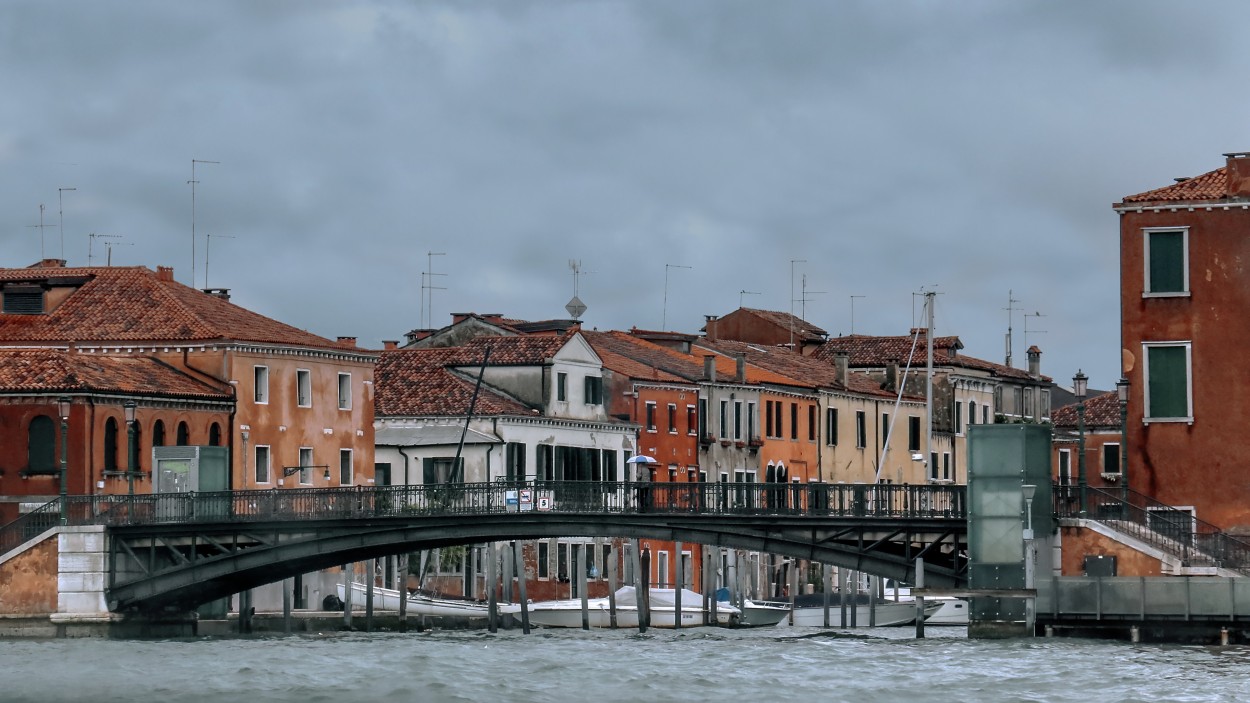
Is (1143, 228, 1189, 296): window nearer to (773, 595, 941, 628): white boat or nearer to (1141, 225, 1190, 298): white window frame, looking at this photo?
(1141, 225, 1190, 298): white window frame

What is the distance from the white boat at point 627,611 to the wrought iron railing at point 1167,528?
22334mm

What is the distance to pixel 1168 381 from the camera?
Result: 250 ft

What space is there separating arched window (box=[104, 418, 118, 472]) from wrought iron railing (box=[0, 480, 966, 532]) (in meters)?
3.74

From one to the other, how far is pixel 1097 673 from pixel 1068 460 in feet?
193

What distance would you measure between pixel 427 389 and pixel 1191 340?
32.7 m

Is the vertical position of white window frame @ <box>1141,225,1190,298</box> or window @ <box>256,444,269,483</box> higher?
white window frame @ <box>1141,225,1190,298</box>

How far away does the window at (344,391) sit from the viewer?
9762 cm

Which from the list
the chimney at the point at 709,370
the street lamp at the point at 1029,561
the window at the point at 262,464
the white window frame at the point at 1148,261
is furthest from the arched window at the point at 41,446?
the chimney at the point at 709,370

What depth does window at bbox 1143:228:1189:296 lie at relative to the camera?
2992 inches

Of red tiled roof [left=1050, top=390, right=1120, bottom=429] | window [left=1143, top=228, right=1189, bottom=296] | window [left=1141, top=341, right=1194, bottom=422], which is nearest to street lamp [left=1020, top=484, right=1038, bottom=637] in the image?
window [left=1141, top=341, right=1194, bottom=422]

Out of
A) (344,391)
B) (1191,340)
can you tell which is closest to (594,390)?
(344,391)

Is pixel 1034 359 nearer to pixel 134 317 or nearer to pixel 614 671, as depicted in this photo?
pixel 134 317

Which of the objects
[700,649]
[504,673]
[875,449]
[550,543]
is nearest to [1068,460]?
[875,449]

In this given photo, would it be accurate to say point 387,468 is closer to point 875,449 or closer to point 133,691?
point 875,449
